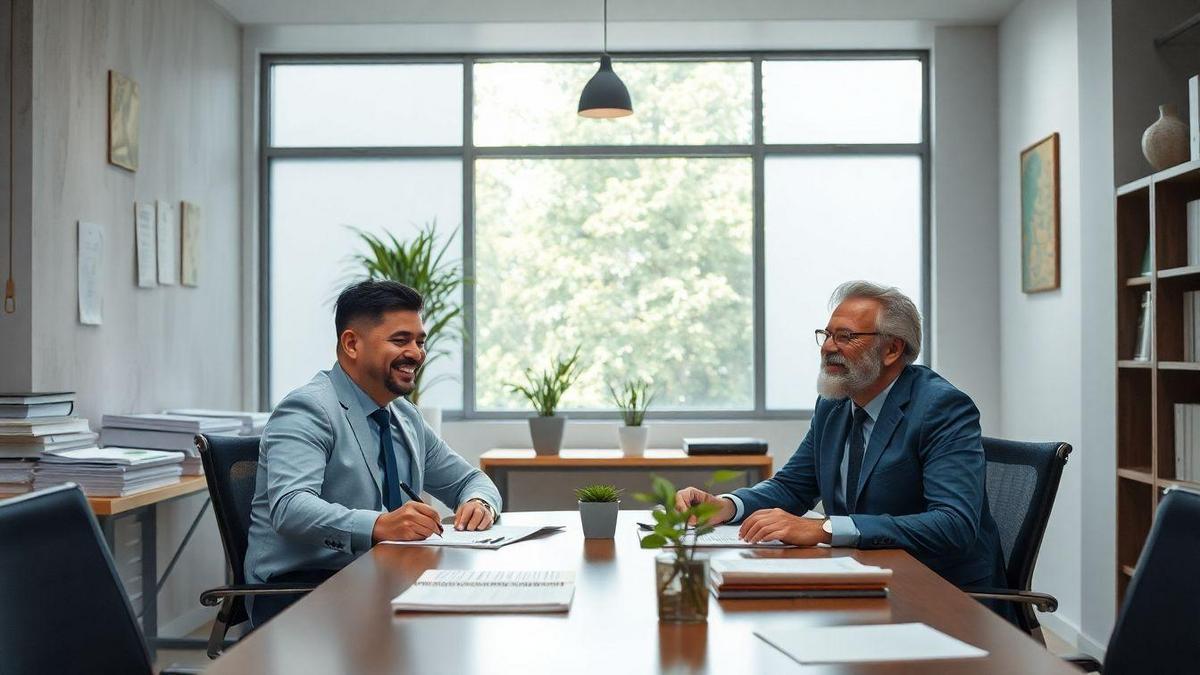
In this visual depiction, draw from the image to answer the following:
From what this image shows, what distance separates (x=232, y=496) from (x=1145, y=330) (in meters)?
2.97

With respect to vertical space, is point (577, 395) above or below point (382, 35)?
below

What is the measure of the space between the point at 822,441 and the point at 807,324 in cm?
322

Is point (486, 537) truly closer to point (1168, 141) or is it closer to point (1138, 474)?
point (1138, 474)

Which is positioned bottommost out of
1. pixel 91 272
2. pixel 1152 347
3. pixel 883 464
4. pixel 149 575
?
pixel 149 575

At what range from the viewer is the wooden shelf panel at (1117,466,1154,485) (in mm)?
3730

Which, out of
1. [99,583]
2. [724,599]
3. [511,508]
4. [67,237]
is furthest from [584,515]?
[511,508]

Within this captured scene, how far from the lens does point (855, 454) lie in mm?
2645

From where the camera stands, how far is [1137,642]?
165cm

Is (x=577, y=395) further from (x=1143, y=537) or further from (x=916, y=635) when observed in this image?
(x=916, y=635)

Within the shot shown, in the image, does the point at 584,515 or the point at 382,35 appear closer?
the point at 584,515

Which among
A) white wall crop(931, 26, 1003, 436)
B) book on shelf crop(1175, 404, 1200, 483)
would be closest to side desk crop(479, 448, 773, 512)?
white wall crop(931, 26, 1003, 436)

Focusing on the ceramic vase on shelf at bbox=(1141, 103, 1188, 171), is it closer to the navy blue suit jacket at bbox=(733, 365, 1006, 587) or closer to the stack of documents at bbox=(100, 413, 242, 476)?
the navy blue suit jacket at bbox=(733, 365, 1006, 587)

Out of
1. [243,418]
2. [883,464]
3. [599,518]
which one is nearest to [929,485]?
[883,464]

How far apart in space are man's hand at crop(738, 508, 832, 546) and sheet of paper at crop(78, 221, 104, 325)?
9.02 ft
